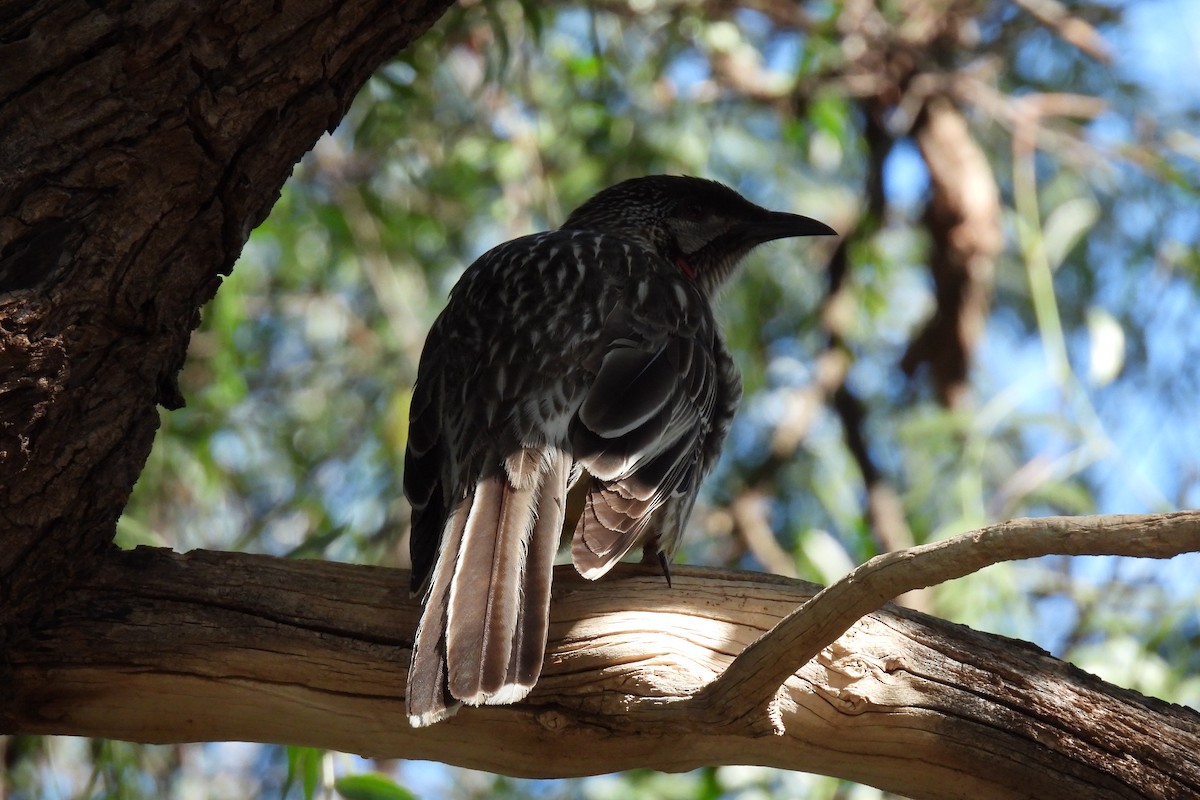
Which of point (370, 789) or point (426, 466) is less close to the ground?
point (426, 466)

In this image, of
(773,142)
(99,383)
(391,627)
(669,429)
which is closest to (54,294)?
(99,383)

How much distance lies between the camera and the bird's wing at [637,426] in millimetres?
2850

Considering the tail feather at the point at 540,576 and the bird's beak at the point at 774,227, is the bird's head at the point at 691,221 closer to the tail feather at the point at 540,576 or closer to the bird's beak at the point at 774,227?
the bird's beak at the point at 774,227

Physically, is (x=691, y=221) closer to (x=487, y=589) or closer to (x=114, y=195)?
(x=487, y=589)

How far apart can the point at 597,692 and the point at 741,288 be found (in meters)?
3.98

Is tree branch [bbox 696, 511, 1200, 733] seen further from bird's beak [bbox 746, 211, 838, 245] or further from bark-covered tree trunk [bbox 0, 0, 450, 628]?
bird's beak [bbox 746, 211, 838, 245]

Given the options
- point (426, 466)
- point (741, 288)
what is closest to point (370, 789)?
point (426, 466)

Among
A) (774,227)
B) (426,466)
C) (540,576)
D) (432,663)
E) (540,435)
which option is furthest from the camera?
(774,227)

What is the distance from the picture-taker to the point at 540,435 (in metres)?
3.06

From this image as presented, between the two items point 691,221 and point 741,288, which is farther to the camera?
point 741,288

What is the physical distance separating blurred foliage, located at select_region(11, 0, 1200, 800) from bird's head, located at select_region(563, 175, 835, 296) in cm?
67

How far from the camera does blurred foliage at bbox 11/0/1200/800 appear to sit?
4.94 metres

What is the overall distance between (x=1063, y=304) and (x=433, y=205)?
2.92 m

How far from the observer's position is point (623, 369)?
326 cm
